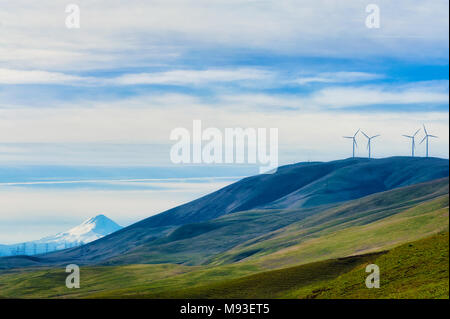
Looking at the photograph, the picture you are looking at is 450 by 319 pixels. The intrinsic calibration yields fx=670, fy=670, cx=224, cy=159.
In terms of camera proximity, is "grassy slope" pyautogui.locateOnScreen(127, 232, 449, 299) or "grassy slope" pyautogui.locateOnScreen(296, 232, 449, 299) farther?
"grassy slope" pyautogui.locateOnScreen(127, 232, 449, 299)

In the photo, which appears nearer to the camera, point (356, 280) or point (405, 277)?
point (405, 277)

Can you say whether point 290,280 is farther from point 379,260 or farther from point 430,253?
point 430,253

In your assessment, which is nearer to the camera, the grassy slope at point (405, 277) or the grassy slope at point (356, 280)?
the grassy slope at point (405, 277)

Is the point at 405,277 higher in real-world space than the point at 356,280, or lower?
higher
